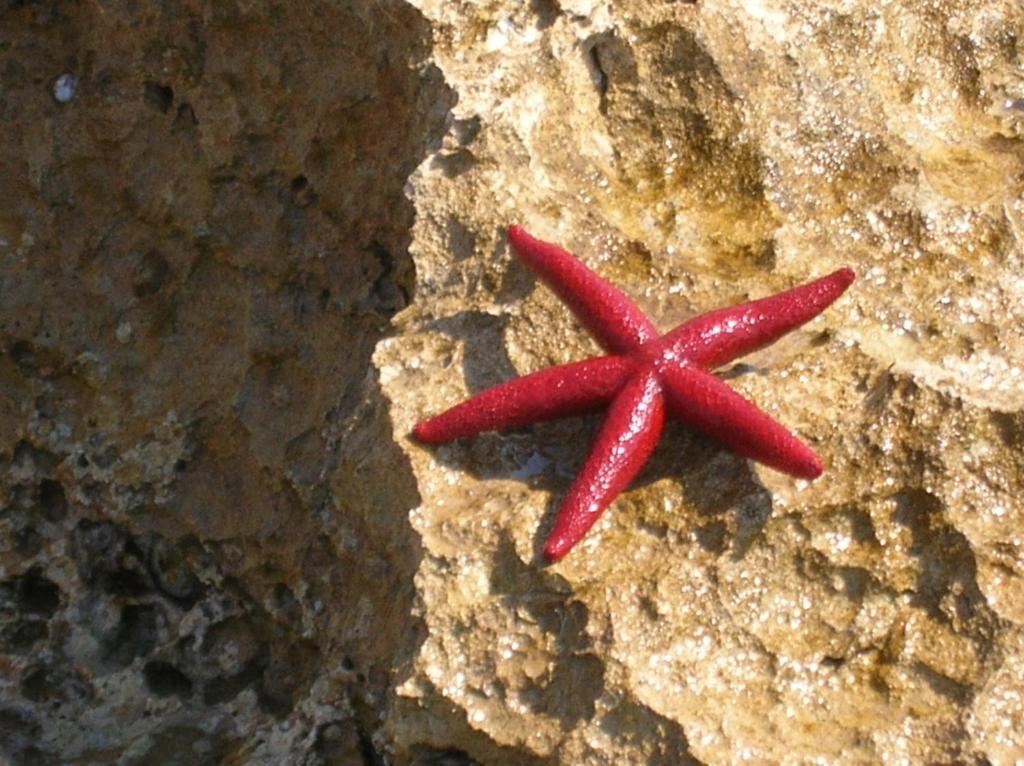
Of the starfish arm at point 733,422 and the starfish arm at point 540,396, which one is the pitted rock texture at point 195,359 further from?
the starfish arm at point 733,422

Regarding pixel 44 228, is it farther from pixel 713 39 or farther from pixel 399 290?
pixel 713 39

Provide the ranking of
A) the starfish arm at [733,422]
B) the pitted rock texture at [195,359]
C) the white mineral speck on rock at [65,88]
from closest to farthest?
the starfish arm at [733,422] < the pitted rock texture at [195,359] < the white mineral speck on rock at [65,88]


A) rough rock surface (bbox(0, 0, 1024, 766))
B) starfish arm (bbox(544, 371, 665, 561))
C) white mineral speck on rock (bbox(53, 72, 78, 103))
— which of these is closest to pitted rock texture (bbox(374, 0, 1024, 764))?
rough rock surface (bbox(0, 0, 1024, 766))

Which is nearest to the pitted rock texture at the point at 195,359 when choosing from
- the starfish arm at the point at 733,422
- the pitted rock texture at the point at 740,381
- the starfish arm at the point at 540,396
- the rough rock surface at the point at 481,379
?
the rough rock surface at the point at 481,379

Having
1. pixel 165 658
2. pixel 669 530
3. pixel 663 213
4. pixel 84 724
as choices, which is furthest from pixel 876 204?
pixel 84 724

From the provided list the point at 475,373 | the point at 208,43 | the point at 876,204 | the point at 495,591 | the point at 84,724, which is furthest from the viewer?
the point at 208,43

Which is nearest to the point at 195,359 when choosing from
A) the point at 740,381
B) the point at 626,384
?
the point at 626,384
